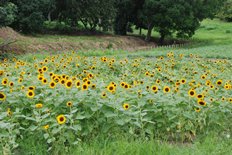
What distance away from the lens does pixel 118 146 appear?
4.34 metres

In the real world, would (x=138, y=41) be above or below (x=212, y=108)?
below

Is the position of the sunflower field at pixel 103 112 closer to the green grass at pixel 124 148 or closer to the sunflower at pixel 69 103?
the sunflower at pixel 69 103

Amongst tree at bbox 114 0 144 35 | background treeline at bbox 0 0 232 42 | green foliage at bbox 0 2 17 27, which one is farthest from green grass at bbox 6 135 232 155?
tree at bbox 114 0 144 35

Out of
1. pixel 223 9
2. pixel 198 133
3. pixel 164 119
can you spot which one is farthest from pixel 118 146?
pixel 223 9

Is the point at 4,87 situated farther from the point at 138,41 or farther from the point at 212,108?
the point at 138,41

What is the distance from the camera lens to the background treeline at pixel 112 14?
2676cm

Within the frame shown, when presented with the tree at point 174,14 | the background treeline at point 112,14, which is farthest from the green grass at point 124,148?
the tree at point 174,14

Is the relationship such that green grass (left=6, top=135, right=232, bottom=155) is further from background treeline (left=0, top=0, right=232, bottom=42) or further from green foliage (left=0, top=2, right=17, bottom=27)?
background treeline (left=0, top=0, right=232, bottom=42)

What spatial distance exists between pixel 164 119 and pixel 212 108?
683mm

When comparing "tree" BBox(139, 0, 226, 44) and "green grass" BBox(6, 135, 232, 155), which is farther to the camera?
"tree" BBox(139, 0, 226, 44)

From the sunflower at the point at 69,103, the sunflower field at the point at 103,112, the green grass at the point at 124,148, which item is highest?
the sunflower at the point at 69,103

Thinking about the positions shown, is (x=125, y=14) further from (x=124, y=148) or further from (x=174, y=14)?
(x=124, y=148)

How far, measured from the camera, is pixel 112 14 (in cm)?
3425

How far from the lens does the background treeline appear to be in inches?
1054
